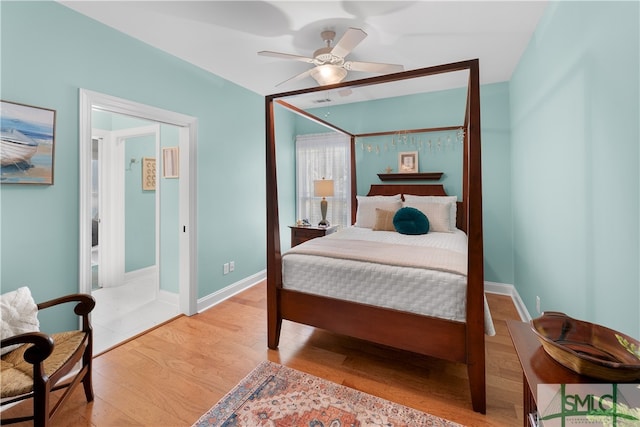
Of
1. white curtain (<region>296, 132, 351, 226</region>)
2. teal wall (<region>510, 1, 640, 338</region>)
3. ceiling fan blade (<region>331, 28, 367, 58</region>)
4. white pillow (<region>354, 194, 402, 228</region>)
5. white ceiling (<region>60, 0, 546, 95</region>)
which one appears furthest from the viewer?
white curtain (<region>296, 132, 351, 226</region>)

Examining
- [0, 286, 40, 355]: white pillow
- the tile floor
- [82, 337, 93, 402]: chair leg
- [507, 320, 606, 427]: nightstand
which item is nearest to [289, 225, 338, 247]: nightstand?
the tile floor

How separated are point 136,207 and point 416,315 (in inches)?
167

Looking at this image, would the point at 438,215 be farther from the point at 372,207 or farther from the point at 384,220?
the point at 372,207

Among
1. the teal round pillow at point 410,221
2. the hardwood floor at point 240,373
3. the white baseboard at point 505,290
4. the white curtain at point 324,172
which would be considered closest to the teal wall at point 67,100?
the hardwood floor at point 240,373

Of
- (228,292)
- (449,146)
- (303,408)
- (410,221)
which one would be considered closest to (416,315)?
(303,408)

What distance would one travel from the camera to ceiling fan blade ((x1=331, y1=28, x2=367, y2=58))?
1.89m

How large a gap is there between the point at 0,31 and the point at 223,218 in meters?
2.19

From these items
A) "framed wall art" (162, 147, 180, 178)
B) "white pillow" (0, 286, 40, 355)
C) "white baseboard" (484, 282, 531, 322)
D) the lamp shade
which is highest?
"framed wall art" (162, 147, 180, 178)

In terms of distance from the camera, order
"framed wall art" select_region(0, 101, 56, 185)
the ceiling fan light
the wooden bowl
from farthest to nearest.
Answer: the ceiling fan light, "framed wall art" select_region(0, 101, 56, 185), the wooden bowl

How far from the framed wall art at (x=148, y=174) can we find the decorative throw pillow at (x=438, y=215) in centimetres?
392

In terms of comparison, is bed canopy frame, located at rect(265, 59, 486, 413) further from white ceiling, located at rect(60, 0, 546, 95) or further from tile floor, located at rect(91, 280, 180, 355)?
tile floor, located at rect(91, 280, 180, 355)

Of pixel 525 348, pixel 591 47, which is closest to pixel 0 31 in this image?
pixel 525 348

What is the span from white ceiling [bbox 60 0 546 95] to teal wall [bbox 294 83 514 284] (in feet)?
2.38

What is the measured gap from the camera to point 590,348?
943 mm
